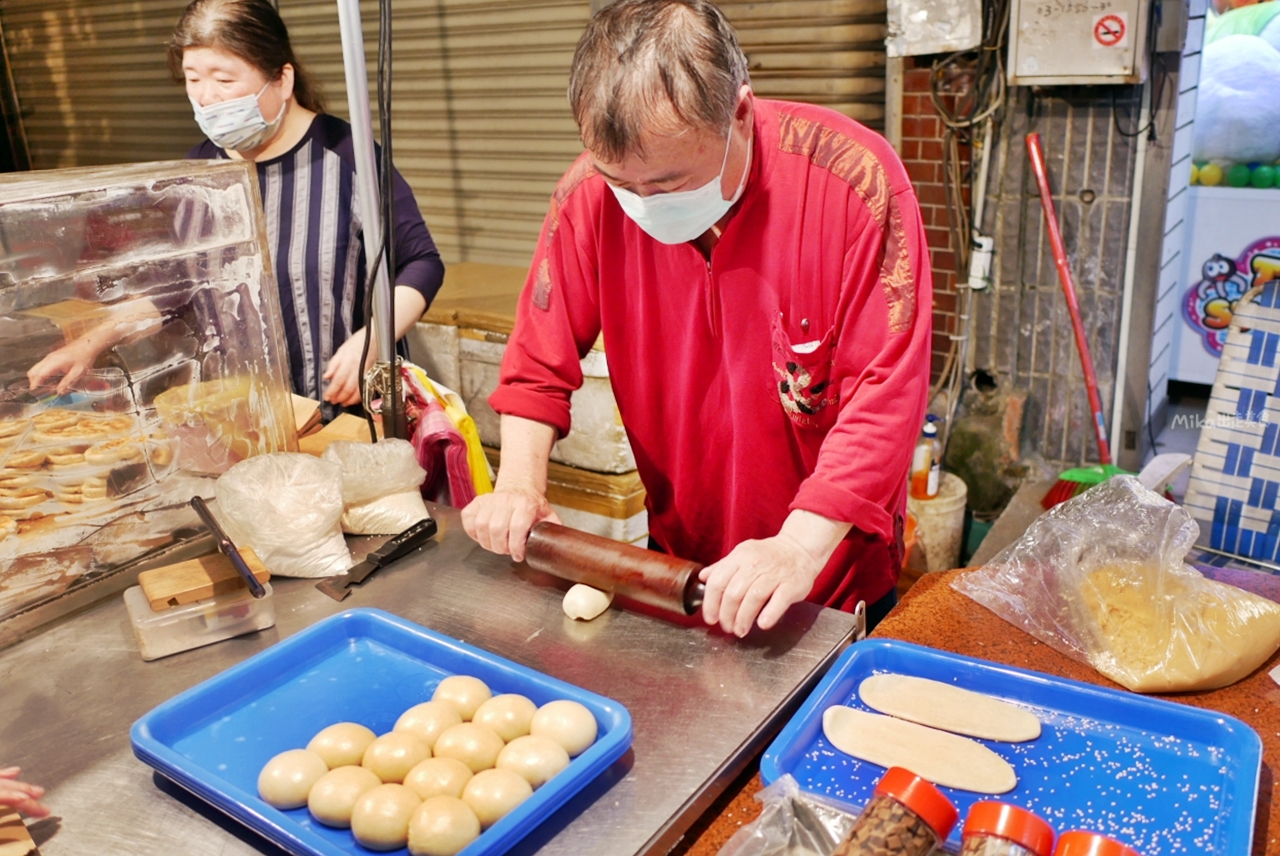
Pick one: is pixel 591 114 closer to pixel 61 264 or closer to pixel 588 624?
pixel 588 624

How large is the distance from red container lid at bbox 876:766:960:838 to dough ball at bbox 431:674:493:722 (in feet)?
1.62

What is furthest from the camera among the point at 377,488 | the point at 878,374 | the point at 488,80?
the point at 488,80

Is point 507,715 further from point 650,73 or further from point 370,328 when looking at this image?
point 370,328

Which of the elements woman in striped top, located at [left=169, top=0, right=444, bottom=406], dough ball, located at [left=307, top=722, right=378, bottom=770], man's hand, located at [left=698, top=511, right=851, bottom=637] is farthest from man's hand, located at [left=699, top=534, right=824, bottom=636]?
→ woman in striped top, located at [left=169, top=0, right=444, bottom=406]

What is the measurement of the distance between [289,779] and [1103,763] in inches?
35.8

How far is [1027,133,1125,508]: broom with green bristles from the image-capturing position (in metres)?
3.60

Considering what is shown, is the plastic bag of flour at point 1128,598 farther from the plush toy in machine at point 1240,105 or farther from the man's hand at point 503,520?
the plush toy in machine at point 1240,105

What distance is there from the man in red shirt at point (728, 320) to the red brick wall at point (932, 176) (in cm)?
233

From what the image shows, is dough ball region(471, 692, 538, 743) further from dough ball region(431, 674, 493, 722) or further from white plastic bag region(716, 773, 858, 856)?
white plastic bag region(716, 773, 858, 856)

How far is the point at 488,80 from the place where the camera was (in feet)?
15.8

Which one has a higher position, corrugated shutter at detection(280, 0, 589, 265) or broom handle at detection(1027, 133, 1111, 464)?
corrugated shutter at detection(280, 0, 589, 265)

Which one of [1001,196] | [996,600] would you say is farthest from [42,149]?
[996,600]

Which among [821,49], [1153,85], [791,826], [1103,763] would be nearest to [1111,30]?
[1153,85]

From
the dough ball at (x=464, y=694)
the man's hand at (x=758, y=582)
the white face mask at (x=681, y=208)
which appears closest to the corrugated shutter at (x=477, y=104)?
the white face mask at (x=681, y=208)
